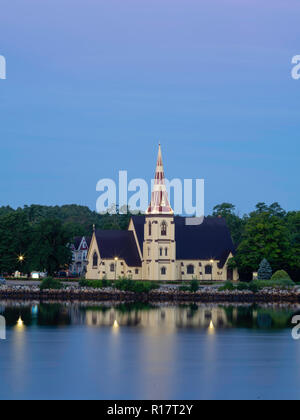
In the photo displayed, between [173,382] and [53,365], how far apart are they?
23.8ft

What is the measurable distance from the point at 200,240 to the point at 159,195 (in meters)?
8.39

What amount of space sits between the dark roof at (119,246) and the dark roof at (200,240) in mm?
1252

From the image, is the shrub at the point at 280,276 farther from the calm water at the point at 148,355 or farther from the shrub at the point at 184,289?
the calm water at the point at 148,355

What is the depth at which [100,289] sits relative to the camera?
92.1 metres

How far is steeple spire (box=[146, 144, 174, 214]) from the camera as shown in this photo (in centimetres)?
9788

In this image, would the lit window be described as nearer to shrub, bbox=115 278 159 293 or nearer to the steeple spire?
the steeple spire

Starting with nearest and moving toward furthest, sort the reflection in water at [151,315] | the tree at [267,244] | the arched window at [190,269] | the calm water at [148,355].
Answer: the calm water at [148,355], the reflection in water at [151,315], the tree at [267,244], the arched window at [190,269]

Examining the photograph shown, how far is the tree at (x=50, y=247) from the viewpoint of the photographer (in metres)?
101

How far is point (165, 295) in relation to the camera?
90.0m

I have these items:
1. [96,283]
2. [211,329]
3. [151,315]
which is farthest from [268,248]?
[211,329]

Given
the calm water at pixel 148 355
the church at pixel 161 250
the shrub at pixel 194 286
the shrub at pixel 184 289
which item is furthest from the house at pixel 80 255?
the calm water at pixel 148 355

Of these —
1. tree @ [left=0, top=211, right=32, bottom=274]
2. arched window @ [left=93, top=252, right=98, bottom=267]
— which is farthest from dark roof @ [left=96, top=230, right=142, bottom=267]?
tree @ [left=0, top=211, right=32, bottom=274]
